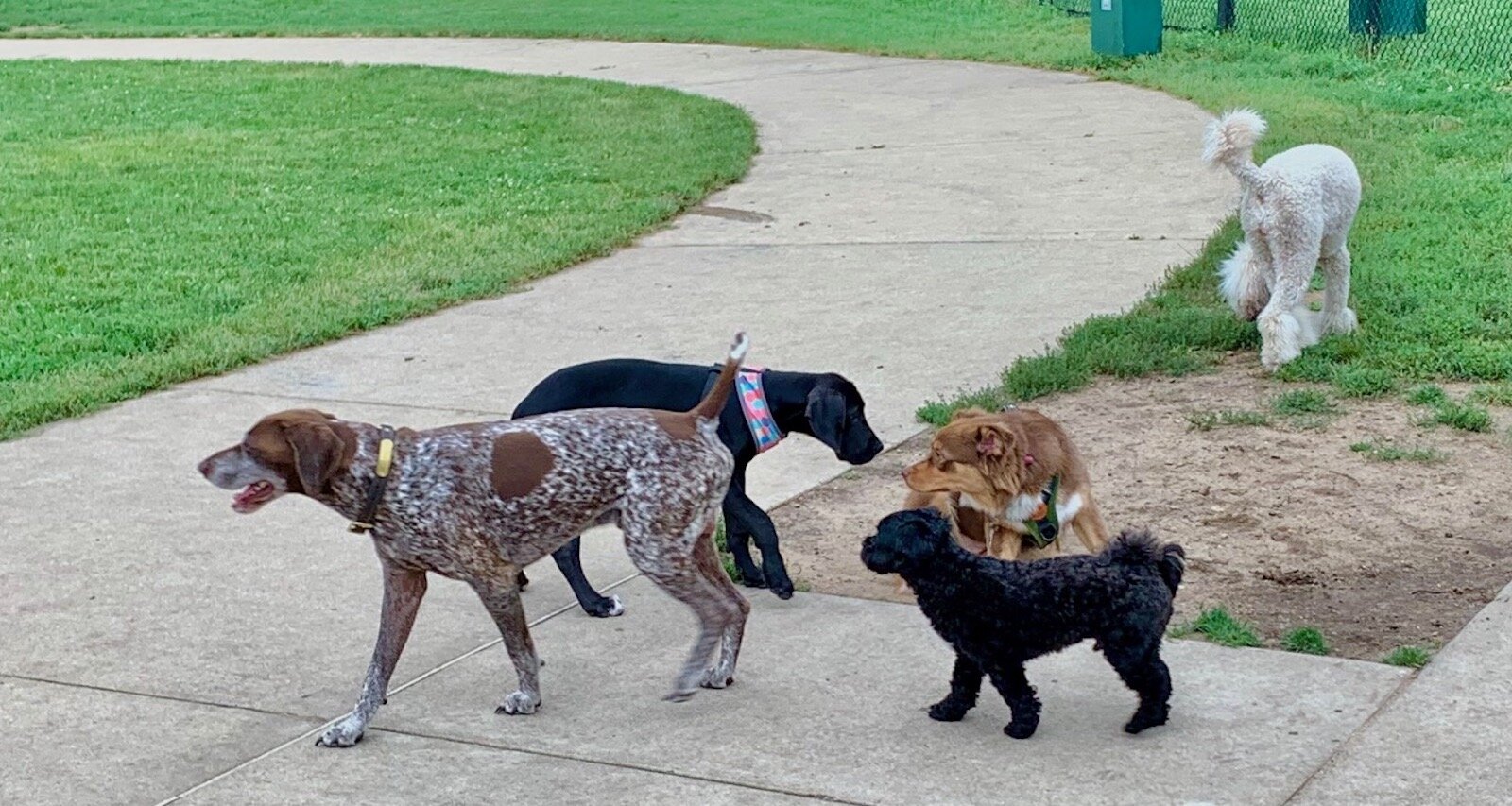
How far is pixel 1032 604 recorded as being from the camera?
4586 mm

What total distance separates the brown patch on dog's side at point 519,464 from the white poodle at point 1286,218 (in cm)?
418

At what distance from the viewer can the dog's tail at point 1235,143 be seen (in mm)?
7891

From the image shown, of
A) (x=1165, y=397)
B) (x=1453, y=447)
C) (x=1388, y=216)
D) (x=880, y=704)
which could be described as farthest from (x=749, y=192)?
(x=880, y=704)

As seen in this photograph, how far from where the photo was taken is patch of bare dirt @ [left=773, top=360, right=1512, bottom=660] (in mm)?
5523

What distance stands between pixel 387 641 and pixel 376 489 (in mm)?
412

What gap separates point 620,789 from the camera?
4.43m

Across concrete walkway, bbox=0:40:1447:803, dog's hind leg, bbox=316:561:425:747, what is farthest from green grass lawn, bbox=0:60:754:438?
dog's hind leg, bbox=316:561:425:747

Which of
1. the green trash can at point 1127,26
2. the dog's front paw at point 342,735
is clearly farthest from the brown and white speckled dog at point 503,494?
the green trash can at point 1127,26

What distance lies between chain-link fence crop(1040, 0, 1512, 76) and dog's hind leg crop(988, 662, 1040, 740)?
12888 mm

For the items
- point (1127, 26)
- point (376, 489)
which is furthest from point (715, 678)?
point (1127, 26)

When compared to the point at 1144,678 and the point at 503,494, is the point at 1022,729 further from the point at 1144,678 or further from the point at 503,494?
the point at 503,494

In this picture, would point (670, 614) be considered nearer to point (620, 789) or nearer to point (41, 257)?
point (620, 789)

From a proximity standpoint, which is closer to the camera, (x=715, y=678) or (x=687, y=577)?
(x=687, y=577)

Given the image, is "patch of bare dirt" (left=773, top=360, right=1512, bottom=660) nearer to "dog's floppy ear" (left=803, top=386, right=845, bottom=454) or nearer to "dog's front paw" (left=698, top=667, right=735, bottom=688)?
"dog's floppy ear" (left=803, top=386, right=845, bottom=454)
